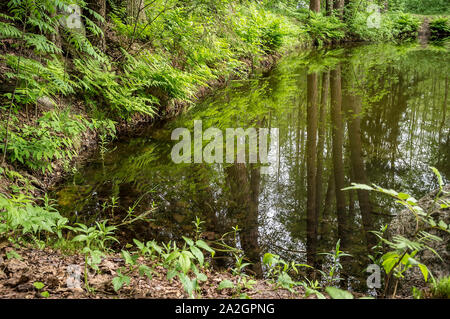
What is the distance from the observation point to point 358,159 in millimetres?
4688

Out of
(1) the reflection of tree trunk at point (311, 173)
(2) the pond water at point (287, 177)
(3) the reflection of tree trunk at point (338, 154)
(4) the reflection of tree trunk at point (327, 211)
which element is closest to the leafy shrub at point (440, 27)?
(3) the reflection of tree trunk at point (338, 154)

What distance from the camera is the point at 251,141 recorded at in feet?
18.5

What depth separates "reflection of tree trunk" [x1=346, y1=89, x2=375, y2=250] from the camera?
3.12 metres

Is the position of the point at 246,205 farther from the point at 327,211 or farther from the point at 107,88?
the point at 107,88

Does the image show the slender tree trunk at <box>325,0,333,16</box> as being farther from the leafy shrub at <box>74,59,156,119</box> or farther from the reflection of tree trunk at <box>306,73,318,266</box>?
the leafy shrub at <box>74,59,156,119</box>

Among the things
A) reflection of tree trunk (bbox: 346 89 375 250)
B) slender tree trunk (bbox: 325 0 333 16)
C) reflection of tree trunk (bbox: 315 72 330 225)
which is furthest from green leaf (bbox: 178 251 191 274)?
slender tree trunk (bbox: 325 0 333 16)

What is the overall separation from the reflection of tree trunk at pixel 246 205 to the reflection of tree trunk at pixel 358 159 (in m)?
1.08

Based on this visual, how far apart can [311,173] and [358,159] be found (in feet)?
2.78

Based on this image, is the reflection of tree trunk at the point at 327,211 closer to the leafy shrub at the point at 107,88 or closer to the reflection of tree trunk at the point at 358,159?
the reflection of tree trunk at the point at 358,159

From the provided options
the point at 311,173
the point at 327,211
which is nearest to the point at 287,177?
the point at 311,173

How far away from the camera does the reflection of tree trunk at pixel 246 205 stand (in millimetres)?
2787

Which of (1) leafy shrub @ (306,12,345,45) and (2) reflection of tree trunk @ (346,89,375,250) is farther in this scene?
(1) leafy shrub @ (306,12,345,45)

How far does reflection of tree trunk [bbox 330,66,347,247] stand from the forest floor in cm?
122
